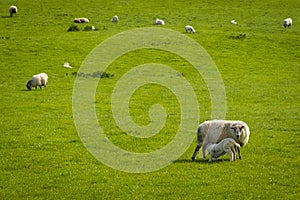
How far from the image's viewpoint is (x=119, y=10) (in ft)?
229

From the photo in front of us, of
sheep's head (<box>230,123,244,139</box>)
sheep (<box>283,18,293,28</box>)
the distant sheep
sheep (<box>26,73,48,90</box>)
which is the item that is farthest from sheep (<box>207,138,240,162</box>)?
the distant sheep

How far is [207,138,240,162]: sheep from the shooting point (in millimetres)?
15992

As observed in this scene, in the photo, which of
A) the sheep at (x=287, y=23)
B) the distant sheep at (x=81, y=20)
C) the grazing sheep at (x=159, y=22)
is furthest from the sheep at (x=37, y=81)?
the sheep at (x=287, y=23)

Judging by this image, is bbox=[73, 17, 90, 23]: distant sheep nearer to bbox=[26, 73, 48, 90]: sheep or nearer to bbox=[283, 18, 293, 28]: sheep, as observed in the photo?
bbox=[283, 18, 293, 28]: sheep

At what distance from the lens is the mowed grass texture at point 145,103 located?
14.2 metres

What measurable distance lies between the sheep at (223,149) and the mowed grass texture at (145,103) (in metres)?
0.42

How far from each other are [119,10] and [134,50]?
24975 mm

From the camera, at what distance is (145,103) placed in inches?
1136

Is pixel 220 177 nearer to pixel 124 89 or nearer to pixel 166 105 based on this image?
pixel 166 105

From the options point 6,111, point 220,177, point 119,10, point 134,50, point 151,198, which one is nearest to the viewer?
point 151,198

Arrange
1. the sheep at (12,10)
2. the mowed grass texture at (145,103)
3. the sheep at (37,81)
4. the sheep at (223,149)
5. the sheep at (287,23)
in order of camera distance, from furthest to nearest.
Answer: the sheep at (12,10), the sheep at (287,23), the sheep at (37,81), the sheep at (223,149), the mowed grass texture at (145,103)

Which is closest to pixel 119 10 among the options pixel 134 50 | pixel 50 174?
pixel 134 50

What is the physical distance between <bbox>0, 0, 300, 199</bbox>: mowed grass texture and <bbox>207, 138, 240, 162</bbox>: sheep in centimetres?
42

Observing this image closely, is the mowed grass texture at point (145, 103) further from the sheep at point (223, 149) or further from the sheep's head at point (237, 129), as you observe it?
the sheep's head at point (237, 129)
